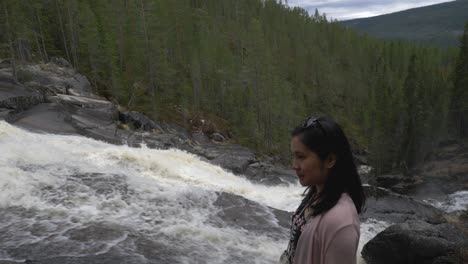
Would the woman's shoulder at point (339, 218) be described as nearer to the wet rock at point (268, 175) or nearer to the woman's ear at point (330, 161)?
the woman's ear at point (330, 161)

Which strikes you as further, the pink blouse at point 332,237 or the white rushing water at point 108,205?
the white rushing water at point 108,205

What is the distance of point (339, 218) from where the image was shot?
7.45 ft

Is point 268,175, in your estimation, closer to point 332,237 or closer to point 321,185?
point 321,185

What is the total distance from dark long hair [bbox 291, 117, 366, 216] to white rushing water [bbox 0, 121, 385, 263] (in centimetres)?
846

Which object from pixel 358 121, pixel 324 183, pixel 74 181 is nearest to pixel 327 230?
pixel 324 183

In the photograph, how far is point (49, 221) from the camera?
1135 cm

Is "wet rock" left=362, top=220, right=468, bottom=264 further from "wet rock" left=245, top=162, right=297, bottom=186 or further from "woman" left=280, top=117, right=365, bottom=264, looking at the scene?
"wet rock" left=245, top=162, right=297, bottom=186

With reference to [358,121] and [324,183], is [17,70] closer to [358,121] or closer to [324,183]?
[324,183]

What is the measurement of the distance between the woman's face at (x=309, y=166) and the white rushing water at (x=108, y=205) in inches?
329

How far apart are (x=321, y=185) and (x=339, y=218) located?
1.38 feet

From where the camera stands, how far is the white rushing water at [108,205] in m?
10.7

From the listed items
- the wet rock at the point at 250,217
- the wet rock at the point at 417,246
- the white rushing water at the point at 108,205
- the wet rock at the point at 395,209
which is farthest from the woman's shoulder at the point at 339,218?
the wet rock at the point at 395,209

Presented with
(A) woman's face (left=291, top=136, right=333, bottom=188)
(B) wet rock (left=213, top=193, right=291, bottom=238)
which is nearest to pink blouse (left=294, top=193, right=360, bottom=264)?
(A) woman's face (left=291, top=136, right=333, bottom=188)

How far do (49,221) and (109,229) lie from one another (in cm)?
175
